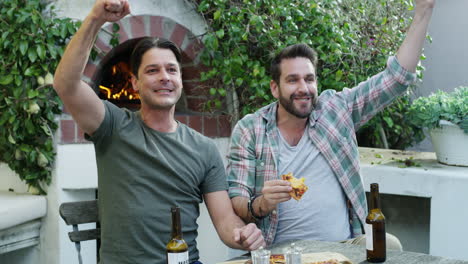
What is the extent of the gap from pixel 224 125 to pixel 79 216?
2.08 meters

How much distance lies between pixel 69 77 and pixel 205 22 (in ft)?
7.33

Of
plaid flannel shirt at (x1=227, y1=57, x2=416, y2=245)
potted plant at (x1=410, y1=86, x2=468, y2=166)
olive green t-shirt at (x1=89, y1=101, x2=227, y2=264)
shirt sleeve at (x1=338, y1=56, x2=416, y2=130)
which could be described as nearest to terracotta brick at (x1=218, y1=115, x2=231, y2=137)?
potted plant at (x1=410, y1=86, x2=468, y2=166)

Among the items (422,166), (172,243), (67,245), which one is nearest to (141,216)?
(172,243)

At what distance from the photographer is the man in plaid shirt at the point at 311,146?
284 centimetres

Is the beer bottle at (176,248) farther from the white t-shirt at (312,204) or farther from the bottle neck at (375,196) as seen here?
the white t-shirt at (312,204)

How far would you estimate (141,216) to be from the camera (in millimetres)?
2445

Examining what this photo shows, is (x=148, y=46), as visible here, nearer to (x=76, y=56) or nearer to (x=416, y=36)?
(x=76, y=56)

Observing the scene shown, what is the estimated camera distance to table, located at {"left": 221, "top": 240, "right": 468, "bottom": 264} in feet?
7.00

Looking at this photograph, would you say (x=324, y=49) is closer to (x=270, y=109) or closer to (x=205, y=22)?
(x=205, y=22)

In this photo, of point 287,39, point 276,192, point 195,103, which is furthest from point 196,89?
A: point 276,192

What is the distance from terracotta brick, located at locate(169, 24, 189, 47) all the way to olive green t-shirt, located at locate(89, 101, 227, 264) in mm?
1747

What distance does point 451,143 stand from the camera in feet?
13.0

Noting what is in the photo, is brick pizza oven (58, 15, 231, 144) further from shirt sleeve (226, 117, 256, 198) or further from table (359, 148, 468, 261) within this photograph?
shirt sleeve (226, 117, 256, 198)

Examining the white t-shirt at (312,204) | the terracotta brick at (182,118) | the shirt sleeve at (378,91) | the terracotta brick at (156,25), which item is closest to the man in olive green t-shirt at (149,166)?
the white t-shirt at (312,204)
